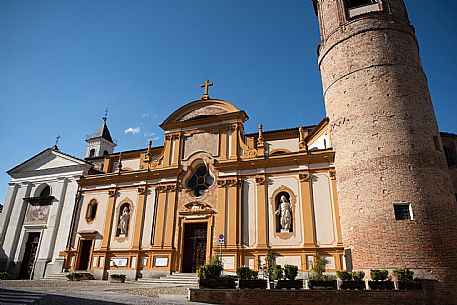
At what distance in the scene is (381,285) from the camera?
34.8 ft

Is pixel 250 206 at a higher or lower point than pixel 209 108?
lower

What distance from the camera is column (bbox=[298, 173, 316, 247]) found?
1573cm

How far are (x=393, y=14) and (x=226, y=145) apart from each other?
1183 centimetres

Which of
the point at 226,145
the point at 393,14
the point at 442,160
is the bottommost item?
the point at 442,160

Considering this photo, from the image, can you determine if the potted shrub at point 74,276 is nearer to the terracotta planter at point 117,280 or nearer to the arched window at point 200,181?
the terracotta planter at point 117,280

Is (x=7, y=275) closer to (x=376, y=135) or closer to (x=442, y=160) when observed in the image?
(x=376, y=135)

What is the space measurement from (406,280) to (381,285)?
3.98 ft

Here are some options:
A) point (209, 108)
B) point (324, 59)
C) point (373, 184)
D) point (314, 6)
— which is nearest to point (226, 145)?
point (209, 108)

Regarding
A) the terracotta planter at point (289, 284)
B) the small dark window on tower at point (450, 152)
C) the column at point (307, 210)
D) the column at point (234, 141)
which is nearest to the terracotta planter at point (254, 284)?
the terracotta planter at point (289, 284)

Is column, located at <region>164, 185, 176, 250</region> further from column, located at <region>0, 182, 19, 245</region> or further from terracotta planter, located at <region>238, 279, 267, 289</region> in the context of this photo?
column, located at <region>0, 182, 19, 245</region>

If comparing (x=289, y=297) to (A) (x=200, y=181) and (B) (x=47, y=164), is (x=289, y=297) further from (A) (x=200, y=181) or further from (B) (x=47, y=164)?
(B) (x=47, y=164)

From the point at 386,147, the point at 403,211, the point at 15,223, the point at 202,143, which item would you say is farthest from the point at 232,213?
the point at 15,223

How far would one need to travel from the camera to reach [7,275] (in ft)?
69.8

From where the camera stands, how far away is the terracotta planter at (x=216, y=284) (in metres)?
10.4
